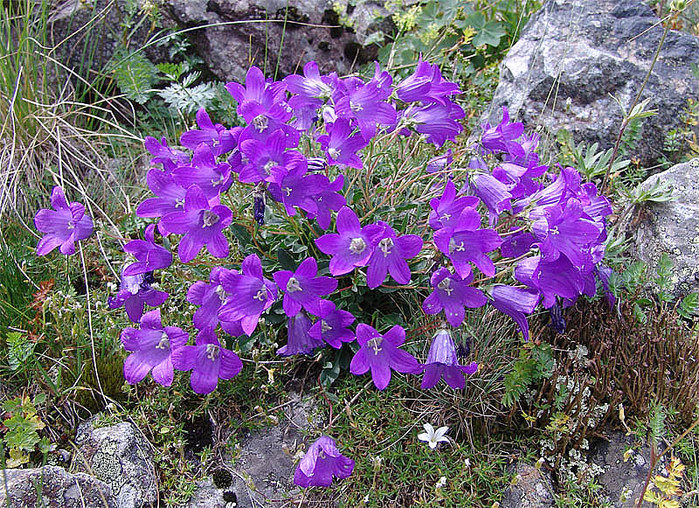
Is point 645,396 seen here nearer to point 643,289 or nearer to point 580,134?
point 643,289

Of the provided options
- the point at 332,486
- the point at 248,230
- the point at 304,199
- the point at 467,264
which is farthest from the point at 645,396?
the point at 248,230

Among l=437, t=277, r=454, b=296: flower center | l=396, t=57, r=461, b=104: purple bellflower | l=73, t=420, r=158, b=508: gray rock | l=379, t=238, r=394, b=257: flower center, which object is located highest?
l=396, t=57, r=461, b=104: purple bellflower

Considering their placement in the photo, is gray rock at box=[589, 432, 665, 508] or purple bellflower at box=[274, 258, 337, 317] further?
gray rock at box=[589, 432, 665, 508]

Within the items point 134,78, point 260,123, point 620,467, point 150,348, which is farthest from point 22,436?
point 134,78

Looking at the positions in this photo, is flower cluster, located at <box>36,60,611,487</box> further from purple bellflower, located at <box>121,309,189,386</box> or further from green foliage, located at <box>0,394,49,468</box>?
green foliage, located at <box>0,394,49,468</box>

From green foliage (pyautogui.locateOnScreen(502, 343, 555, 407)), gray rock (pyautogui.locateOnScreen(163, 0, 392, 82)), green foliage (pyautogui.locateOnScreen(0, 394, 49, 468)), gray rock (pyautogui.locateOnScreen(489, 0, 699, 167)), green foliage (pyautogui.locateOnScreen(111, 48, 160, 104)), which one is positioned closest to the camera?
green foliage (pyautogui.locateOnScreen(0, 394, 49, 468))

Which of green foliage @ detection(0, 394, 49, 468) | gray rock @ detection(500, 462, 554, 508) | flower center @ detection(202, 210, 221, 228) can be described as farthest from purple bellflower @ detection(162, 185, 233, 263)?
gray rock @ detection(500, 462, 554, 508)

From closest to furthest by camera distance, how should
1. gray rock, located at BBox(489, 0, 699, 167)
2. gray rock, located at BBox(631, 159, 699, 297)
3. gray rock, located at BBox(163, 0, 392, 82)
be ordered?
gray rock, located at BBox(631, 159, 699, 297), gray rock, located at BBox(489, 0, 699, 167), gray rock, located at BBox(163, 0, 392, 82)

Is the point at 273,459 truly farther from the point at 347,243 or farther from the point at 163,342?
the point at 347,243
